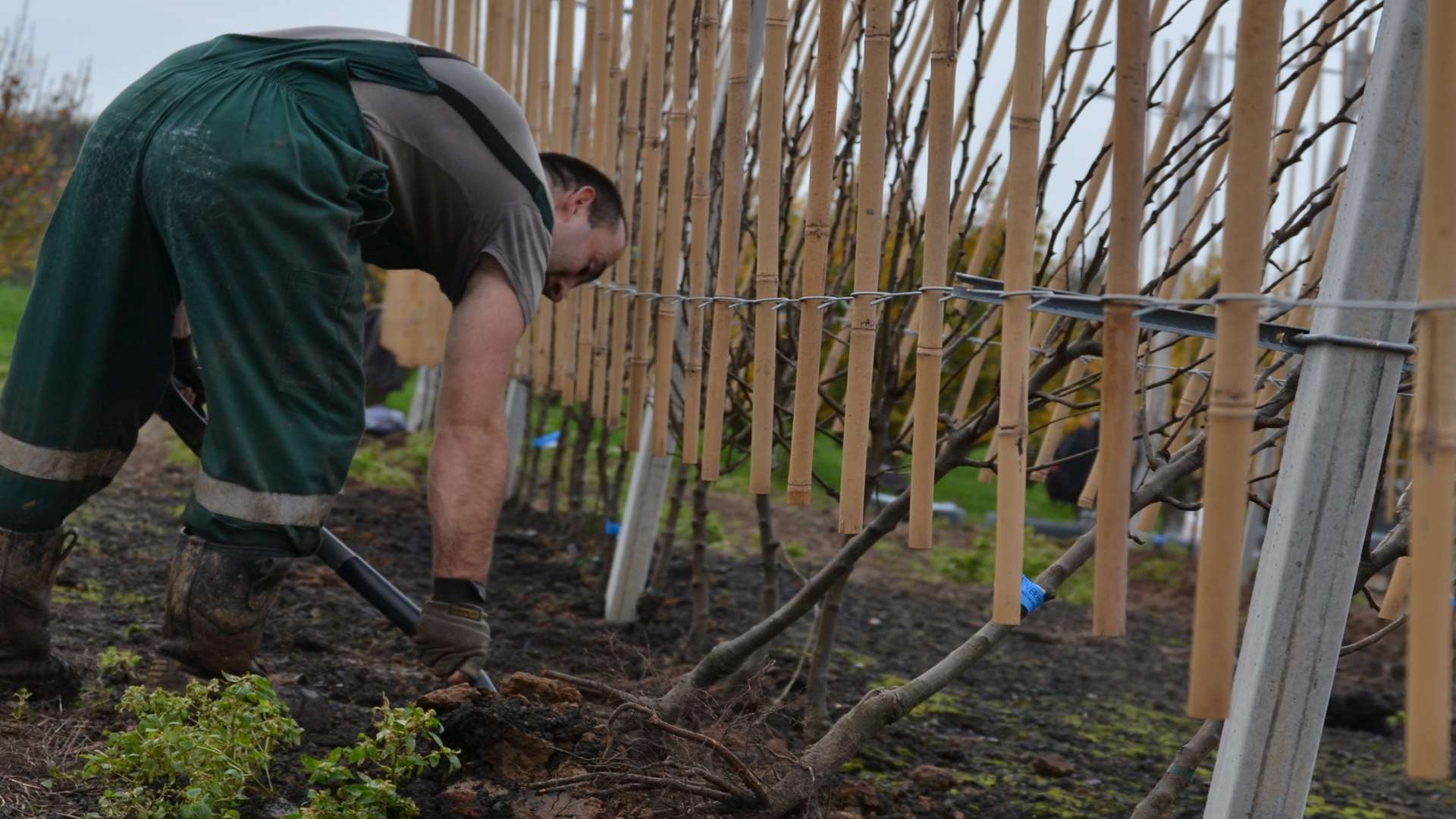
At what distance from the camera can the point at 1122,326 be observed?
1.38 meters

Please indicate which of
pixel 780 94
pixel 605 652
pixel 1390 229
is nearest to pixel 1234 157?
pixel 1390 229

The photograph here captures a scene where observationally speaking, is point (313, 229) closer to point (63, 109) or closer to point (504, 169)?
point (504, 169)

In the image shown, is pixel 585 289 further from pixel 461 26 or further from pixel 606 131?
pixel 461 26

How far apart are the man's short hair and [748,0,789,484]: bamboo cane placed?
1.95ft

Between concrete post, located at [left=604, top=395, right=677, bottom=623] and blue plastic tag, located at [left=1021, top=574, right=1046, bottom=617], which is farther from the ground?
blue plastic tag, located at [left=1021, top=574, right=1046, bottom=617]

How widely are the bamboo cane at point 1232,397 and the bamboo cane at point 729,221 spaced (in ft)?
4.54

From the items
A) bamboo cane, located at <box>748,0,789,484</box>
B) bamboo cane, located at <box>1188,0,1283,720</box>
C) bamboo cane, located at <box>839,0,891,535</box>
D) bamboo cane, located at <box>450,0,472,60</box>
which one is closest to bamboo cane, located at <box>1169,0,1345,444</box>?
bamboo cane, located at <box>839,0,891,535</box>

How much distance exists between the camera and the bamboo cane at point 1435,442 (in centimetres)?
108

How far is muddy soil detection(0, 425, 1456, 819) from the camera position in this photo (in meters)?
2.23

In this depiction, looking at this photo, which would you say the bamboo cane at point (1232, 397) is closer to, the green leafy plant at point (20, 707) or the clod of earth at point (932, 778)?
the clod of earth at point (932, 778)

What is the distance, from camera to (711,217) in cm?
354

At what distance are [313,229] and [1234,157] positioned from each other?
157cm

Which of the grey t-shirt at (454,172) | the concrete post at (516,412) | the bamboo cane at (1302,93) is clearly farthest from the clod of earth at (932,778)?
the concrete post at (516,412)

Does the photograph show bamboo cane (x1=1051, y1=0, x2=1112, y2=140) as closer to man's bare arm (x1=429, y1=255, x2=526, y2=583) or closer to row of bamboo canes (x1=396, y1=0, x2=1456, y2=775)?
row of bamboo canes (x1=396, y1=0, x2=1456, y2=775)
